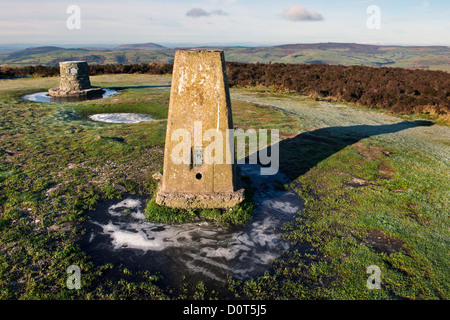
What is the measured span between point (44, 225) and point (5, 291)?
1.89m

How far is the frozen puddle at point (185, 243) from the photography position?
5164 millimetres

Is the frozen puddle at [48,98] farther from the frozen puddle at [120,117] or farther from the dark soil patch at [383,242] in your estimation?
the dark soil patch at [383,242]

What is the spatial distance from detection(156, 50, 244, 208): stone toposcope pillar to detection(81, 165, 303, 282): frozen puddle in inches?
28.8

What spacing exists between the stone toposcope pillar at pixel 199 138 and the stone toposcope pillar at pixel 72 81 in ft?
57.2

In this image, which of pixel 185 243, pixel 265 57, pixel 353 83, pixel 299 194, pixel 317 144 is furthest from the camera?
pixel 265 57

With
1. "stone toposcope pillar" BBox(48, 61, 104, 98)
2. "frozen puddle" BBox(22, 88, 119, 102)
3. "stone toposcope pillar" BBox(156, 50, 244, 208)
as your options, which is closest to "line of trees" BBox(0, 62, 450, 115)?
"frozen puddle" BBox(22, 88, 119, 102)

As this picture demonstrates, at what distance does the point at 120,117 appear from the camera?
Result: 16.0 metres

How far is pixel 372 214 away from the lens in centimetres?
691

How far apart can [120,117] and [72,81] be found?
804 cm

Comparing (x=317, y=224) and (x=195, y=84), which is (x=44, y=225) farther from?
(x=317, y=224)

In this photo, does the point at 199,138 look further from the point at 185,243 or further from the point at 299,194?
the point at 299,194

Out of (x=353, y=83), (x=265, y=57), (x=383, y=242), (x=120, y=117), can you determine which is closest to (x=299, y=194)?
(x=383, y=242)

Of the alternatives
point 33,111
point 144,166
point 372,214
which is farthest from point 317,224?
point 33,111
